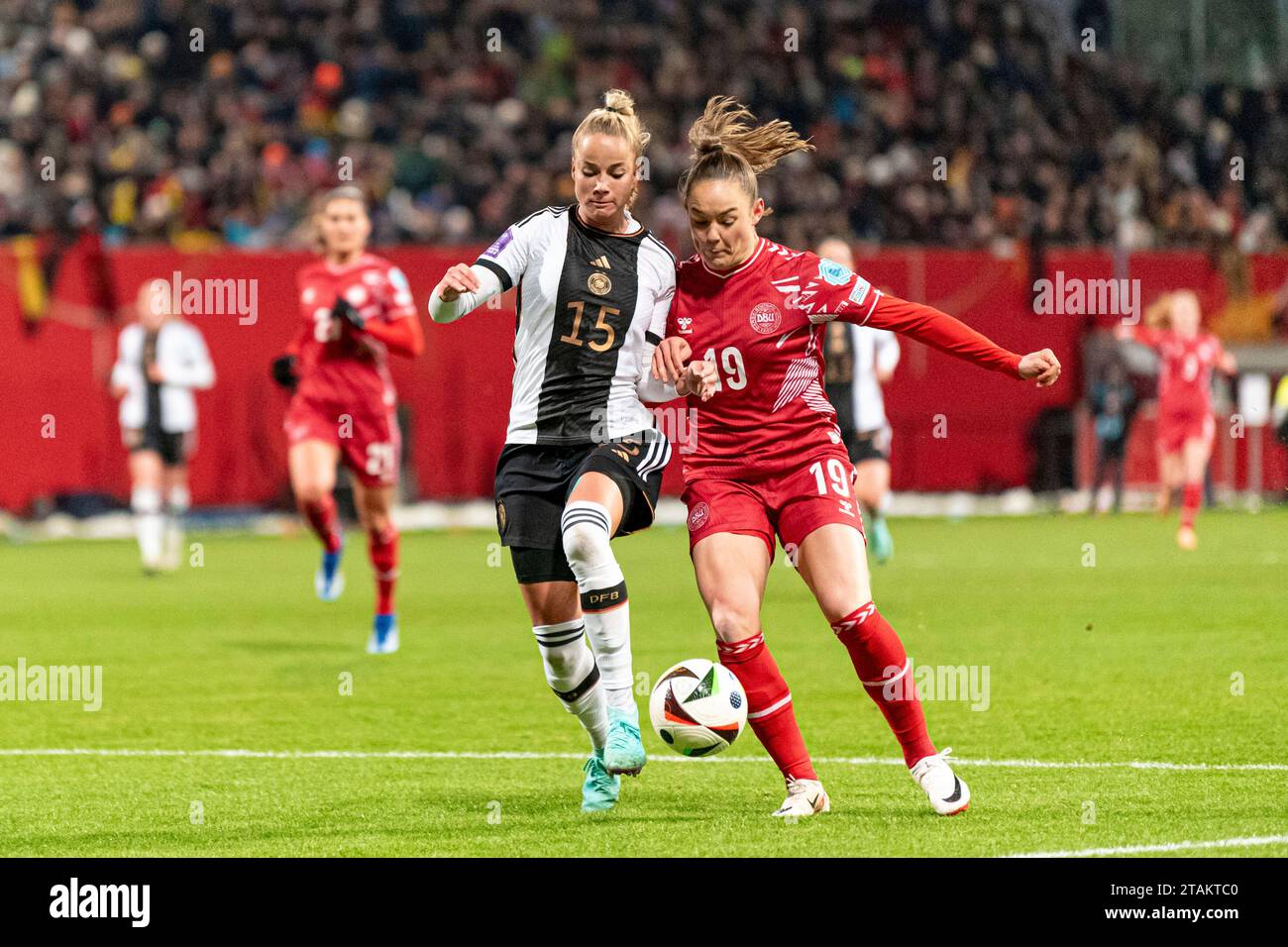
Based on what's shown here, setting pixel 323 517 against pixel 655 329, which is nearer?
pixel 655 329

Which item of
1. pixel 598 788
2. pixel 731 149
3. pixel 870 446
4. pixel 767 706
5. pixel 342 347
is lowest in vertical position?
pixel 598 788

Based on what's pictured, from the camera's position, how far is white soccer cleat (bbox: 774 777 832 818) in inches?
278

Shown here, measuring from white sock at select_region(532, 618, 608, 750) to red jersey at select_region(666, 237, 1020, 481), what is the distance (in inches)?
29.0

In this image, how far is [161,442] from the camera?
2067 cm

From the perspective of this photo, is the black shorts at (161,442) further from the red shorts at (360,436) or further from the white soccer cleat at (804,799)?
the white soccer cleat at (804,799)

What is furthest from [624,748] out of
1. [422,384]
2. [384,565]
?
[422,384]

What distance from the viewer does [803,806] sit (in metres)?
7.10

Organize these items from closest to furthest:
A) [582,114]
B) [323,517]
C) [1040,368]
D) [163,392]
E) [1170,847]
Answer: [1170,847], [1040,368], [323,517], [163,392], [582,114]

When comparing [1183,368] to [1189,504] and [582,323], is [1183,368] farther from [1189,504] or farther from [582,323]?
[582,323]

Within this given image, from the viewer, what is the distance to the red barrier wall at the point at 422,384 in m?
25.1

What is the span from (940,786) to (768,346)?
5.23ft

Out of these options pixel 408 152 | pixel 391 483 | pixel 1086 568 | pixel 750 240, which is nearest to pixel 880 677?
pixel 750 240

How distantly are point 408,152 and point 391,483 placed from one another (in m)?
15.8
